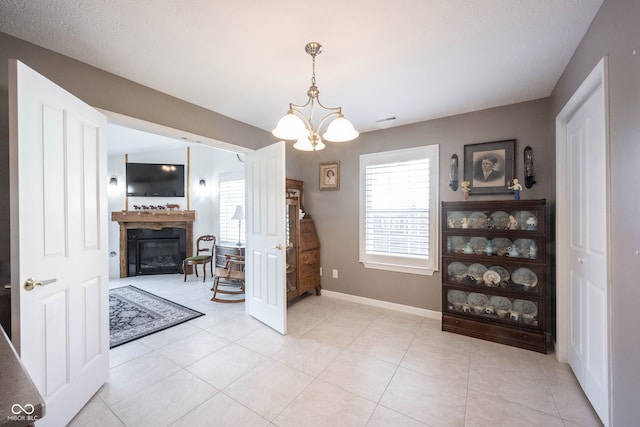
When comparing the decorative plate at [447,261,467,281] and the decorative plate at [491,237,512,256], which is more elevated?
the decorative plate at [491,237,512,256]

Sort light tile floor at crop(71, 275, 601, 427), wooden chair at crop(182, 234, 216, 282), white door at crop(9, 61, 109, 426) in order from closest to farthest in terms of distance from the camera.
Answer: white door at crop(9, 61, 109, 426) < light tile floor at crop(71, 275, 601, 427) < wooden chair at crop(182, 234, 216, 282)

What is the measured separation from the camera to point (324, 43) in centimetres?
A: 181

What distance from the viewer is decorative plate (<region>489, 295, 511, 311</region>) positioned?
2679 mm

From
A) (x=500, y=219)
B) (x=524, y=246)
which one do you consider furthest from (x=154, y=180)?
(x=524, y=246)

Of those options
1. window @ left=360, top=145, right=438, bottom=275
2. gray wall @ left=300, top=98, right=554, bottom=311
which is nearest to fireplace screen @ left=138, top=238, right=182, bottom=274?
gray wall @ left=300, top=98, right=554, bottom=311

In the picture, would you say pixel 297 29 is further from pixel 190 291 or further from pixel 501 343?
pixel 190 291

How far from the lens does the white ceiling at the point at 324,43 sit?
1.51 metres

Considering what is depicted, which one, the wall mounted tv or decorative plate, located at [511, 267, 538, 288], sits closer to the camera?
decorative plate, located at [511, 267, 538, 288]

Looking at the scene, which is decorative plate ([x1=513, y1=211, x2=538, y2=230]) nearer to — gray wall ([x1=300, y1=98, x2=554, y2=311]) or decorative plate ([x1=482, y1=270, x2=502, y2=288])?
gray wall ([x1=300, y1=98, x2=554, y2=311])

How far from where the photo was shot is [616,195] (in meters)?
1.37

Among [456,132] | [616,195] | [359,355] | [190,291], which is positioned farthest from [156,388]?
[456,132]

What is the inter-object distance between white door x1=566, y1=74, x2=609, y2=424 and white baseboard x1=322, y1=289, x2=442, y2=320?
4.19 feet

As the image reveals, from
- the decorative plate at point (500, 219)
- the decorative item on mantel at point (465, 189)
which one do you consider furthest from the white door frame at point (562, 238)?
the decorative item on mantel at point (465, 189)

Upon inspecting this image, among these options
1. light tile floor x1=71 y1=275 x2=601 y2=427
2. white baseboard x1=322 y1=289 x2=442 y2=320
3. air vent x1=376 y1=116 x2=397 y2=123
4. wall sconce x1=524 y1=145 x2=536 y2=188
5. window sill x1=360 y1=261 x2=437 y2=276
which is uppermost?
air vent x1=376 y1=116 x2=397 y2=123
